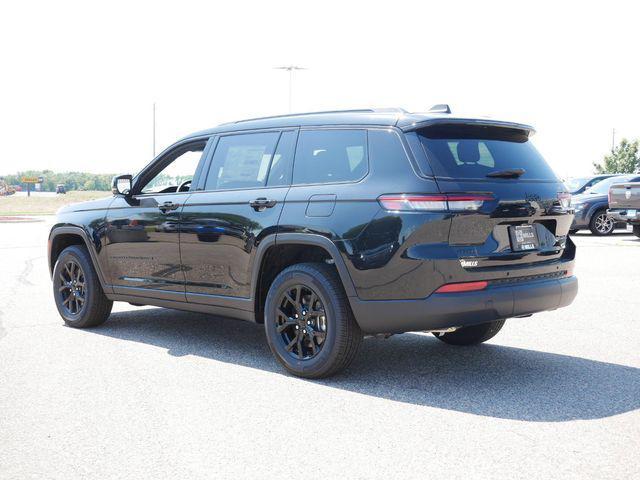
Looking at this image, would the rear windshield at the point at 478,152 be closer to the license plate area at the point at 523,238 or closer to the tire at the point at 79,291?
the license plate area at the point at 523,238

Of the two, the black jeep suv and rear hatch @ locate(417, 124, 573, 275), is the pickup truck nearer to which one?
the black jeep suv

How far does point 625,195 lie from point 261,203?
14687mm

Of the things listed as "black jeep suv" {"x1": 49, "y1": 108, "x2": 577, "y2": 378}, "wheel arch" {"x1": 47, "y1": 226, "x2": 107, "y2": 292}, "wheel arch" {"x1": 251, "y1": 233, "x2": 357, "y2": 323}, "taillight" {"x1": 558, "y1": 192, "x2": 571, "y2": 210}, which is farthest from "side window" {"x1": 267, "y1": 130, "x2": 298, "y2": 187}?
"wheel arch" {"x1": 47, "y1": 226, "x2": 107, "y2": 292}

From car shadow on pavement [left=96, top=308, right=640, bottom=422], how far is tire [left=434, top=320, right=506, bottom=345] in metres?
0.08

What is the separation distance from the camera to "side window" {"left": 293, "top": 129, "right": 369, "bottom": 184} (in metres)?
5.62

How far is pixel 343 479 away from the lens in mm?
3740

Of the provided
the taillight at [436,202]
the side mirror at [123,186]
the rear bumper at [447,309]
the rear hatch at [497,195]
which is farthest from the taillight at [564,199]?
the side mirror at [123,186]

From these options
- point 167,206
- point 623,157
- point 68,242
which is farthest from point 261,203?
point 623,157

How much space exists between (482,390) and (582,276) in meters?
7.14

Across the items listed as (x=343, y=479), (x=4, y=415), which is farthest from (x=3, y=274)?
(x=343, y=479)

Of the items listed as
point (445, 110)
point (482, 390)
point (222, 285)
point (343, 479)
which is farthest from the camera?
point (222, 285)

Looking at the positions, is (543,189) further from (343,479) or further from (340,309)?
(343,479)

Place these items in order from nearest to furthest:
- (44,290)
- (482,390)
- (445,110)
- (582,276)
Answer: (482,390) → (445,110) → (44,290) → (582,276)

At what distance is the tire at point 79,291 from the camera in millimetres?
7766
